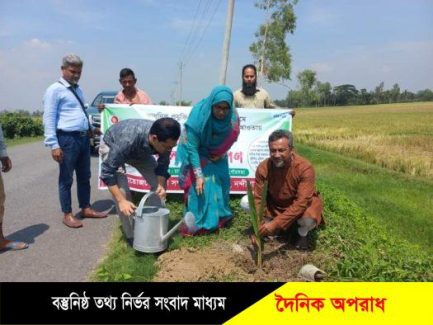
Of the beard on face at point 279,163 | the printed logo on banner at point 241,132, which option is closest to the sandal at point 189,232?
the beard on face at point 279,163

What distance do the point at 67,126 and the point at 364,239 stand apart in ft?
11.8

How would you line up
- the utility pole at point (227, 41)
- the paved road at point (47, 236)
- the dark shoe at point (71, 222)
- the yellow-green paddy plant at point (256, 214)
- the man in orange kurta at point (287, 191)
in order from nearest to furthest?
the yellow-green paddy plant at point (256, 214) < the paved road at point (47, 236) < the man in orange kurta at point (287, 191) < the dark shoe at point (71, 222) < the utility pole at point (227, 41)

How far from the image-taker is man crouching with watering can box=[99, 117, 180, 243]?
3312 millimetres

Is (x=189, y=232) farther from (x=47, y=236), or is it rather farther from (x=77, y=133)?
(x=77, y=133)

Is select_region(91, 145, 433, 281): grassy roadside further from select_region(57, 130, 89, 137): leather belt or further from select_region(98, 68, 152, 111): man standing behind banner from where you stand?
select_region(98, 68, 152, 111): man standing behind banner

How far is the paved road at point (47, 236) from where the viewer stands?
11.6 feet

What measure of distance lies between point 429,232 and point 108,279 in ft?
12.4

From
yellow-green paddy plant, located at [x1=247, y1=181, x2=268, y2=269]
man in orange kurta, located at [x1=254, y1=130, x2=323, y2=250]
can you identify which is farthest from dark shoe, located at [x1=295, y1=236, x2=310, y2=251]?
yellow-green paddy plant, located at [x1=247, y1=181, x2=268, y2=269]

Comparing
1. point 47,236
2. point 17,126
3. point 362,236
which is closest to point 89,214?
point 47,236

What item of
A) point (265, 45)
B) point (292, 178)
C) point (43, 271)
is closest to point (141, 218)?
point (43, 271)

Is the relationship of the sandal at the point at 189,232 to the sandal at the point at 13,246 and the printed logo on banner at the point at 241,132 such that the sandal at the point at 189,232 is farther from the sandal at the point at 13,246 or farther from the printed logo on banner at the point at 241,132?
the sandal at the point at 13,246

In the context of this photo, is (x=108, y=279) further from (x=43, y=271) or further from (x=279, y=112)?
(x=279, y=112)

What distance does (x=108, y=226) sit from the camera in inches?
194

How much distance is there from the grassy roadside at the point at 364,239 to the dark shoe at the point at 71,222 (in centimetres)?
52
